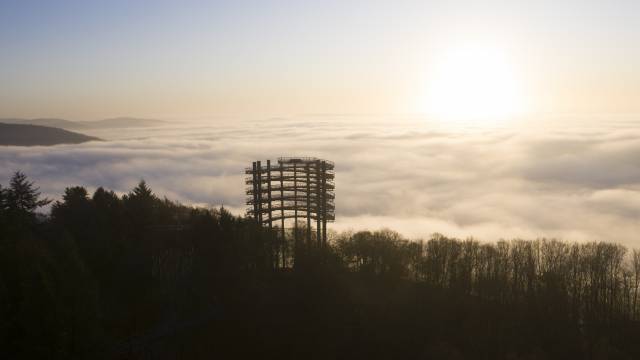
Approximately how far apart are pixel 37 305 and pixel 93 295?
3280mm

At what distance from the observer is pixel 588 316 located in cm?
5791

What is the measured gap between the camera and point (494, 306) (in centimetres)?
5628

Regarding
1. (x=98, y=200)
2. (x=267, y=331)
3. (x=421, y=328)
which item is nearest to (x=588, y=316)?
(x=421, y=328)

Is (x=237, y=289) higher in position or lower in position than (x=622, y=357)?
higher

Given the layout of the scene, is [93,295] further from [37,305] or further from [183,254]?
[183,254]

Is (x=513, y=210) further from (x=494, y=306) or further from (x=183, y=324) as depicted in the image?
(x=183, y=324)

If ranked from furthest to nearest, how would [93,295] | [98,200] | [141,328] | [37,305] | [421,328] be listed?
[98,200]
[421,328]
[141,328]
[93,295]
[37,305]

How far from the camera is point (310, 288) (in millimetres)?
52625

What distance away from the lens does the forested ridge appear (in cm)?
4712

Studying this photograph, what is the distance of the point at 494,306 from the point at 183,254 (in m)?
31.0

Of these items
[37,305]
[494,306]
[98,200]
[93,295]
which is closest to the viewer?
[37,305]

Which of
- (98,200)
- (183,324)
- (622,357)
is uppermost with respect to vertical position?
(98,200)

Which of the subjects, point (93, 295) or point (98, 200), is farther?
point (98, 200)

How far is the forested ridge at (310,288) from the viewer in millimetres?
47125
